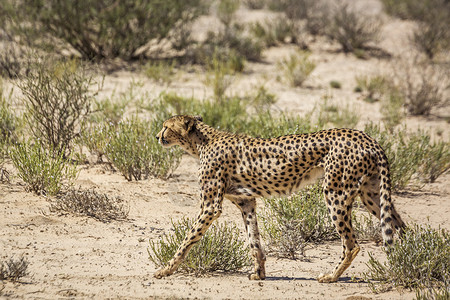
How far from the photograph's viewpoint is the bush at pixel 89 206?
7191 millimetres

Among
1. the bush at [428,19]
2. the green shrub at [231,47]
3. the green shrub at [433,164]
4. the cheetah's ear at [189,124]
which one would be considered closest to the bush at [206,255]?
the cheetah's ear at [189,124]

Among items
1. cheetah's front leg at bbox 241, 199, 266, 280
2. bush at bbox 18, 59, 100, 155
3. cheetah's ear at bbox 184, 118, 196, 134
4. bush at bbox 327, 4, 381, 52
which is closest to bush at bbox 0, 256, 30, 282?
cheetah's ear at bbox 184, 118, 196, 134

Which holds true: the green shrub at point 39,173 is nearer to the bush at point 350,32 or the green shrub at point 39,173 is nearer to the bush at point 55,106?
the bush at point 55,106

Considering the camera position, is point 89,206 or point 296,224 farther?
point 89,206

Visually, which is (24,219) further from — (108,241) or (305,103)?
(305,103)

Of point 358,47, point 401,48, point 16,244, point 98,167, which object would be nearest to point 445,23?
point 401,48

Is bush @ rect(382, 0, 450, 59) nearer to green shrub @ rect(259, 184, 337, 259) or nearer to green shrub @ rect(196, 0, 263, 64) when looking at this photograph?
green shrub @ rect(196, 0, 263, 64)

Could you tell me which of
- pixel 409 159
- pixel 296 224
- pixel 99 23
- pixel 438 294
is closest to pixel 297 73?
pixel 99 23

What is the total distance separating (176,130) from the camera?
19.7 feet

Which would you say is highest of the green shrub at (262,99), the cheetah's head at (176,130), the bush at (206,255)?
the cheetah's head at (176,130)

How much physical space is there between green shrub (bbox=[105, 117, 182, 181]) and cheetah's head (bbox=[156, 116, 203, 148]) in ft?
8.68

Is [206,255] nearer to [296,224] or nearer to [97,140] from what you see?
[296,224]

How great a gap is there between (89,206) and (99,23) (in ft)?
25.3

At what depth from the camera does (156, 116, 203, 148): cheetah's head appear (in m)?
5.98
